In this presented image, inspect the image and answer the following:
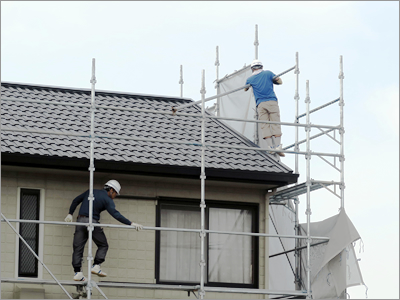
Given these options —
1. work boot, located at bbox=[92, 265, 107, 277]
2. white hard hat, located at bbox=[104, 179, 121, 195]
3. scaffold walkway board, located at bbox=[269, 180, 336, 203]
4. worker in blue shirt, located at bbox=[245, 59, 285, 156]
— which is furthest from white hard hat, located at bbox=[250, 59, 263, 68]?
work boot, located at bbox=[92, 265, 107, 277]

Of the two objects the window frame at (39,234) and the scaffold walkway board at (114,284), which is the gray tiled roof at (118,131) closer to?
the window frame at (39,234)

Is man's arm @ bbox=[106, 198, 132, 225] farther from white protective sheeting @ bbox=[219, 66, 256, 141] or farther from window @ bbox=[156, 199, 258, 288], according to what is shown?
white protective sheeting @ bbox=[219, 66, 256, 141]

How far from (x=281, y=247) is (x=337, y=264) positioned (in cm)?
295

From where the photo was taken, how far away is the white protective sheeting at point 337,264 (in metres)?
14.8

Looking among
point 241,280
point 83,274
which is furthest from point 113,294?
point 241,280

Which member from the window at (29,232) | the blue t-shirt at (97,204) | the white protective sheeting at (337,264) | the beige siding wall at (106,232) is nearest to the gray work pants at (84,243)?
the blue t-shirt at (97,204)

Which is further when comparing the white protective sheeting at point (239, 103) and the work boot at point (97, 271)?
the white protective sheeting at point (239, 103)

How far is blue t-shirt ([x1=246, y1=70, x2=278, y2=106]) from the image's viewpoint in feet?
54.1

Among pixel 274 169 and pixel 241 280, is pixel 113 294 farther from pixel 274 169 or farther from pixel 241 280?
pixel 274 169

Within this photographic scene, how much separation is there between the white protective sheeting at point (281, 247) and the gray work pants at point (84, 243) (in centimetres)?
459

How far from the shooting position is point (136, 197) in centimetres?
1519

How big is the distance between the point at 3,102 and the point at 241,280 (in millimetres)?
5945

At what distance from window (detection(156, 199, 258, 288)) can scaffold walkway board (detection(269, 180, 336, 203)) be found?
0.75 metres

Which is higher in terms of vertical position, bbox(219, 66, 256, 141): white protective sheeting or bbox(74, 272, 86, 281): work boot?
bbox(219, 66, 256, 141): white protective sheeting
